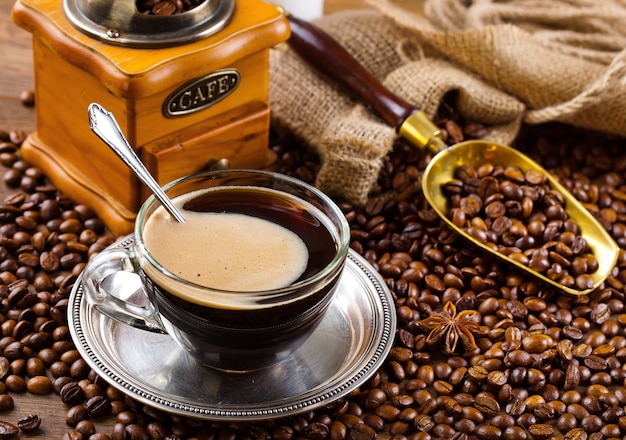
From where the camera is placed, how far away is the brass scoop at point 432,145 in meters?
1.77

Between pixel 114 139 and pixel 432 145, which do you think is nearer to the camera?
pixel 114 139

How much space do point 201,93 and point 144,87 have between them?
0.17 m

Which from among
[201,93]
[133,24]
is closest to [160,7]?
[133,24]

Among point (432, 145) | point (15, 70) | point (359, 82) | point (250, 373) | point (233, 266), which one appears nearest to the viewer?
point (233, 266)

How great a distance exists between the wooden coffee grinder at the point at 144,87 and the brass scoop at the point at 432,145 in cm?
24

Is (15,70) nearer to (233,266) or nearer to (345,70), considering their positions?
(345,70)

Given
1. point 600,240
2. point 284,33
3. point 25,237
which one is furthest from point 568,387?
point 25,237

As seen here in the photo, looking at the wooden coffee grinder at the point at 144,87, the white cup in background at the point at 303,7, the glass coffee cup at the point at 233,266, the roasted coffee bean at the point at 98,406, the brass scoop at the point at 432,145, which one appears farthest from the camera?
the white cup in background at the point at 303,7

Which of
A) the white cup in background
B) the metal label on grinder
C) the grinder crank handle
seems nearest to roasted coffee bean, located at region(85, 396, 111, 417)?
the metal label on grinder

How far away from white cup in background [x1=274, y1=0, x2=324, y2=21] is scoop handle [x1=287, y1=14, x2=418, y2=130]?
0.21 meters

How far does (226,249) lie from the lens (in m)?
1.32

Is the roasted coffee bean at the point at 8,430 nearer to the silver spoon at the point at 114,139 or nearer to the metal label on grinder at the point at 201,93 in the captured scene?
the silver spoon at the point at 114,139

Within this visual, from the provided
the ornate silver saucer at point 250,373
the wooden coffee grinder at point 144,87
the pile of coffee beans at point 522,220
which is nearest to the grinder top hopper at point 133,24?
the wooden coffee grinder at point 144,87

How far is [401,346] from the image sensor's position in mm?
1563
